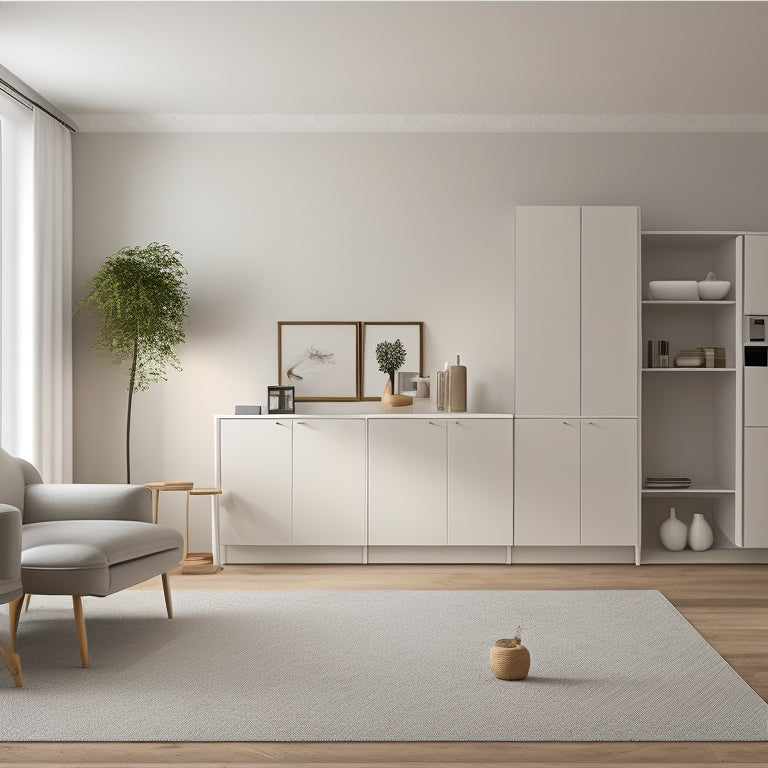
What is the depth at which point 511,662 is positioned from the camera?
293 centimetres

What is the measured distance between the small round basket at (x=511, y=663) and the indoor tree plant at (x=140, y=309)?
2.88 metres

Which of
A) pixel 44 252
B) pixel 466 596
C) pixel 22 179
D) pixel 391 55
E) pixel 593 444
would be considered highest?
pixel 391 55

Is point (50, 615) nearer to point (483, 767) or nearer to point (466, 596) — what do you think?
point (466, 596)

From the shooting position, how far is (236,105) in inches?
203

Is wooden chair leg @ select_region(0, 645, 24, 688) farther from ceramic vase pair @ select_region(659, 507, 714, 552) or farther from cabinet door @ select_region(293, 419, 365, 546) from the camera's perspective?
ceramic vase pair @ select_region(659, 507, 714, 552)

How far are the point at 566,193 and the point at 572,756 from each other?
3.83 metres

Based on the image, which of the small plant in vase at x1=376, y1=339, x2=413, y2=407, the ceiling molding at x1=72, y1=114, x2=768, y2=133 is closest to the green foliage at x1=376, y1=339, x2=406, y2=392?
the small plant in vase at x1=376, y1=339, x2=413, y2=407

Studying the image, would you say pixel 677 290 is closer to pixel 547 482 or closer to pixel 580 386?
pixel 580 386

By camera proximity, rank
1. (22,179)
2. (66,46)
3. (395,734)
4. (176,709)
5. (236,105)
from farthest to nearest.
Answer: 1. (236,105)
2. (22,179)
3. (66,46)
4. (176,709)
5. (395,734)

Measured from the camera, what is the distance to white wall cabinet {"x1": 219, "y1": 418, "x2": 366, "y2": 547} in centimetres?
497

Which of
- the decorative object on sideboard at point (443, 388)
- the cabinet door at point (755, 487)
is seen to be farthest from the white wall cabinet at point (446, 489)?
the cabinet door at point (755, 487)

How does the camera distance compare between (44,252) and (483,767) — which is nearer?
(483,767)

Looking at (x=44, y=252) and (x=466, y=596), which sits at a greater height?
(x=44, y=252)

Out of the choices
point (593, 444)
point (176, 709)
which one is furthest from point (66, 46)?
point (593, 444)
